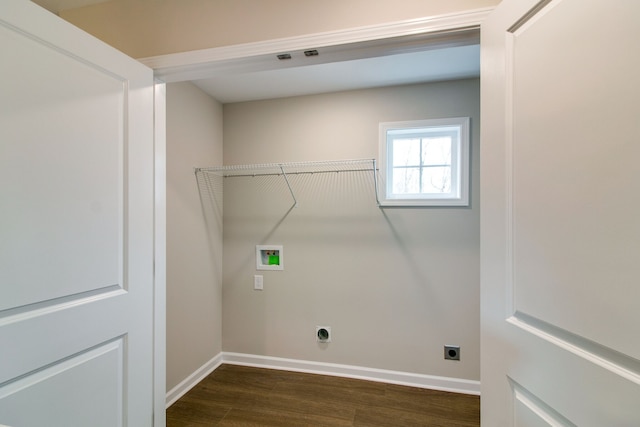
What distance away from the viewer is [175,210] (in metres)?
1.99

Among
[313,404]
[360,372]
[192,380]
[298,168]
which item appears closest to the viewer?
[313,404]

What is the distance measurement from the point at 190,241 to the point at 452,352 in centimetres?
229

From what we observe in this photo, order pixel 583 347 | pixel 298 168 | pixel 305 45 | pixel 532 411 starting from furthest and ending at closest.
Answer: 1. pixel 298 168
2. pixel 305 45
3. pixel 532 411
4. pixel 583 347

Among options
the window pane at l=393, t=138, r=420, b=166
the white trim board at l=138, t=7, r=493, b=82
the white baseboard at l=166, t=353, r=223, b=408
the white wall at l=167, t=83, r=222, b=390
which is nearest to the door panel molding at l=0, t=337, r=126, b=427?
the white wall at l=167, t=83, r=222, b=390

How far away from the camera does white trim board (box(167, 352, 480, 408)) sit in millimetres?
2059

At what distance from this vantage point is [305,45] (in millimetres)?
1084

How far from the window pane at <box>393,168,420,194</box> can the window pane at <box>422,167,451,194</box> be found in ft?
0.19

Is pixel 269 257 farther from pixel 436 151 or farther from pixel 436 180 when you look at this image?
pixel 436 151

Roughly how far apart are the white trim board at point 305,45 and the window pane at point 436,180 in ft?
4.40

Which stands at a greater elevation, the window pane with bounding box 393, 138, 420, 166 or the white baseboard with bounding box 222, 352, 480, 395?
the window pane with bounding box 393, 138, 420, 166

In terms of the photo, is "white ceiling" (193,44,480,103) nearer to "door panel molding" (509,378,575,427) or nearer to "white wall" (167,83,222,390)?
"white wall" (167,83,222,390)

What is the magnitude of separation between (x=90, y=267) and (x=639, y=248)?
153 centimetres

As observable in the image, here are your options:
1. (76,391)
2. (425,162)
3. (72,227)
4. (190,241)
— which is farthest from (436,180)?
(76,391)

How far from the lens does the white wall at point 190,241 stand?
6.42 feet
